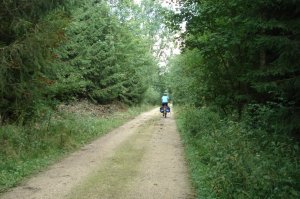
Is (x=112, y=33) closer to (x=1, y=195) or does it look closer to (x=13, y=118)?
(x=13, y=118)

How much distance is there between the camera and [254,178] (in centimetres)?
655

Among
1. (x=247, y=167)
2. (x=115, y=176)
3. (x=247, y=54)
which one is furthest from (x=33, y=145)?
(x=247, y=54)

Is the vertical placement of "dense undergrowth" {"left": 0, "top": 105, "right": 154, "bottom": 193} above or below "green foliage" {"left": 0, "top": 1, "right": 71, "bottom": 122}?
below

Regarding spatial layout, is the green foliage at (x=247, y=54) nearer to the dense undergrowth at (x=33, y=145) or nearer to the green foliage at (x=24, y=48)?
the green foliage at (x=24, y=48)

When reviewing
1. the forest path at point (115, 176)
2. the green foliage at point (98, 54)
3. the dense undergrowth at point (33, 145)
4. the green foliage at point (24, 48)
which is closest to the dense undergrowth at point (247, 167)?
the forest path at point (115, 176)

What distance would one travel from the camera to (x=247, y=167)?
282 inches

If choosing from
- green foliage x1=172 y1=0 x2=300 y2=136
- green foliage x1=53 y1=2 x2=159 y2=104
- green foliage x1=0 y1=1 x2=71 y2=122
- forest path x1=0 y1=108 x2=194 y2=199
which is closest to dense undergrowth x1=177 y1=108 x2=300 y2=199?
forest path x1=0 y1=108 x2=194 y2=199

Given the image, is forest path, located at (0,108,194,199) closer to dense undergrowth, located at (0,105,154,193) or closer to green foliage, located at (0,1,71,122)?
dense undergrowth, located at (0,105,154,193)

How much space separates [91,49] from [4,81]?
556 inches

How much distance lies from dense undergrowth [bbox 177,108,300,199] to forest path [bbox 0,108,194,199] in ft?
1.86

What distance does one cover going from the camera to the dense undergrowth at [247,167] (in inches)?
253

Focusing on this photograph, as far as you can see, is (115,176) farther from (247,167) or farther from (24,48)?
(24,48)

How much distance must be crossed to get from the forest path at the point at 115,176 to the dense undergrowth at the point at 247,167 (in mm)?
566

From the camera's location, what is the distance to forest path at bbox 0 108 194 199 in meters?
7.61
